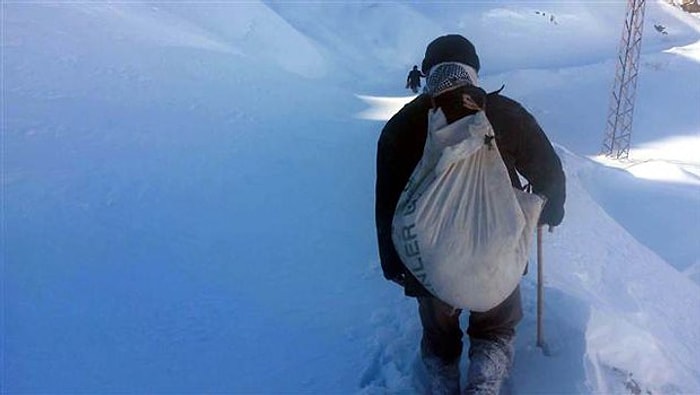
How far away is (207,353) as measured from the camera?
3.48 m

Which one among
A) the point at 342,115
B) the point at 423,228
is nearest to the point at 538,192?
the point at 423,228

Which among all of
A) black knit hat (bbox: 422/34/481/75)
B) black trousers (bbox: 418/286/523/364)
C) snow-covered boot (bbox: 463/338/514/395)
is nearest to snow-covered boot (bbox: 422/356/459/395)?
black trousers (bbox: 418/286/523/364)

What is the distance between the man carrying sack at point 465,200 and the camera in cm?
204

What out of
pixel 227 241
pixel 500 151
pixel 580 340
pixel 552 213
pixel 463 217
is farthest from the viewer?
pixel 227 241

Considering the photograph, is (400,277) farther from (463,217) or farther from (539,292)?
(539,292)

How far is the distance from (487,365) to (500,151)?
2.55ft

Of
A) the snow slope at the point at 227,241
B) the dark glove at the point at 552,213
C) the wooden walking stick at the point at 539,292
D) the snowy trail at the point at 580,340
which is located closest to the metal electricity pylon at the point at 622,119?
the snow slope at the point at 227,241

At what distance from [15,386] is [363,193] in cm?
349

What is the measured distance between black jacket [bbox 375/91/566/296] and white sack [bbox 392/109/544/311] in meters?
0.10

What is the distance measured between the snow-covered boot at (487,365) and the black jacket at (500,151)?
0.34 meters

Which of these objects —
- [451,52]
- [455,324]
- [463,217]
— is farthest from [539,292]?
[451,52]

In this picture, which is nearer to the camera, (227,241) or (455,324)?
(455,324)

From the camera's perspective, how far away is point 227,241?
191 inches

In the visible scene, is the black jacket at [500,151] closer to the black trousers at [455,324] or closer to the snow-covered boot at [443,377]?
the black trousers at [455,324]
